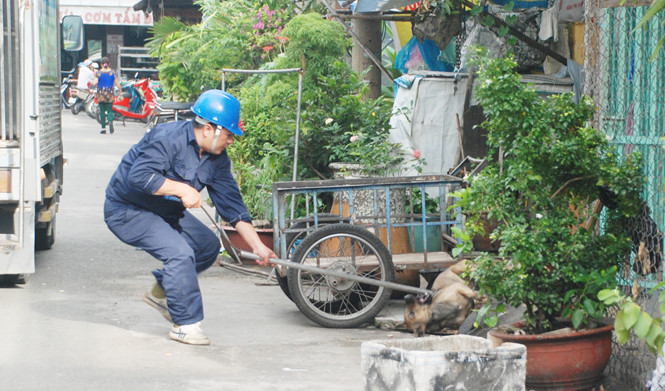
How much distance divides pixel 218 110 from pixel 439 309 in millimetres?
2121

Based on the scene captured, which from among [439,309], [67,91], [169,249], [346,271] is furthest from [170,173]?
[67,91]

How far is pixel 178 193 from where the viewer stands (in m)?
6.25

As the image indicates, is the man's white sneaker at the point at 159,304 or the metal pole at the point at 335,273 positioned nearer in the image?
the metal pole at the point at 335,273

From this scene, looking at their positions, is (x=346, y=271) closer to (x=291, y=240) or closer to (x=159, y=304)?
(x=291, y=240)

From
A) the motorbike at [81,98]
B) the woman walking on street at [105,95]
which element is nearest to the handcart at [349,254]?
the woman walking on street at [105,95]

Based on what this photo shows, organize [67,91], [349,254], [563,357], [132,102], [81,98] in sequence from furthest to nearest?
[67,91] → [81,98] → [132,102] → [349,254] → [563,357]

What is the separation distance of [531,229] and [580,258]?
13.8 inches

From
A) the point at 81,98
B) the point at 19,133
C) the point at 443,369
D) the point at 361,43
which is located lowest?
the point at 443,369

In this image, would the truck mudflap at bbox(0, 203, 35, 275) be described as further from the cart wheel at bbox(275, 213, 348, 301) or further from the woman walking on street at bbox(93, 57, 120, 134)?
the woman walking on street at bbox(93, 57, 120, 134)

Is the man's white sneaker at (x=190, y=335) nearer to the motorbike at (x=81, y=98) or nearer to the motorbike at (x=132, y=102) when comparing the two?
the motorbike at (x=132, y=102)

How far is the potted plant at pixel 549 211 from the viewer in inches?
208

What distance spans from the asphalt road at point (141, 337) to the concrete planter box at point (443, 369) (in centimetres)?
60

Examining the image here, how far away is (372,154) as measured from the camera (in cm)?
873

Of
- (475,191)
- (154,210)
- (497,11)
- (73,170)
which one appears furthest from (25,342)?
(73,170)
